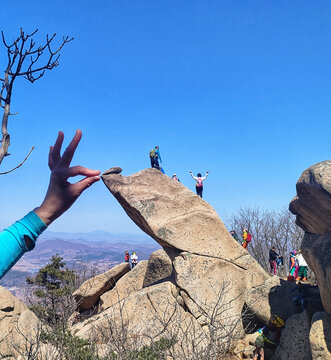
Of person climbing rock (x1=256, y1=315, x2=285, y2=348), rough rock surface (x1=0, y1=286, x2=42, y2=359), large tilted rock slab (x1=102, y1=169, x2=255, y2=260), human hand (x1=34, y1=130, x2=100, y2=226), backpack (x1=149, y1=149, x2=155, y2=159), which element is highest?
backpack (x1=149, y1=149, x2=155, y2=159)

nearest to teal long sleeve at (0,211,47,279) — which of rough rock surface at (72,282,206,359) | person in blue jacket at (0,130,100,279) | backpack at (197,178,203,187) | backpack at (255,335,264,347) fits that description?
person in blue jacket at (0,130,100,279)

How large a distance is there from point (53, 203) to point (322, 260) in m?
7.85

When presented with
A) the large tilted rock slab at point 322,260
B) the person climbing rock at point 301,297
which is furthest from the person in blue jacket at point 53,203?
the person climbing rock at point 301,297

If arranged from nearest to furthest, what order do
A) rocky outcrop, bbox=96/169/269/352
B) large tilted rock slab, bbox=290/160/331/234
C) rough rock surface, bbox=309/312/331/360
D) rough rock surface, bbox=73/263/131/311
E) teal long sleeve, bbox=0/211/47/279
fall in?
teal long sleeve, bbox=0/211/47/279 → rough rock surface, bbox=309/312/331/360 → large tilted rock slab, bbox=290/160/331/234 → rocky outcrop, bbox=96/169/269/352 → rough rock surface, bbox=73/263/131/311

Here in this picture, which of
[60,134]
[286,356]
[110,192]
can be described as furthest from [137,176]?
[60,134]

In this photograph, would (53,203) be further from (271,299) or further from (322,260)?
(271,299)

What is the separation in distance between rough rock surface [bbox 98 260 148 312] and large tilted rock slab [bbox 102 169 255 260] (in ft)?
14.2

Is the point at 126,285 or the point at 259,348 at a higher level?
the point at 126,285

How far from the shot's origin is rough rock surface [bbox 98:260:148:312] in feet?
49.9

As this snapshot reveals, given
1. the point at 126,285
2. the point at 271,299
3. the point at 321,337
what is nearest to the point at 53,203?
the point at 321,337

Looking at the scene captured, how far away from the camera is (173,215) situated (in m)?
11.6

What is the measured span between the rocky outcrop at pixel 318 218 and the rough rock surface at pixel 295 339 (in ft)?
3.40

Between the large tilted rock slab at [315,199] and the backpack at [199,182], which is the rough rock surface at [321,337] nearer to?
the large tilted rock slab at [315,199]

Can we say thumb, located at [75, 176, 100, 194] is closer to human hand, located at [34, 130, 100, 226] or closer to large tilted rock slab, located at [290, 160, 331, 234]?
human hand, located at [34, 130, 100, 226]
